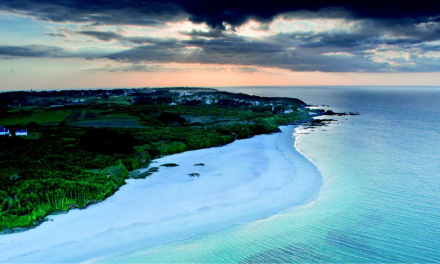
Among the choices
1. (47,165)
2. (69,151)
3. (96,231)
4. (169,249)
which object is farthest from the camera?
(69,151)

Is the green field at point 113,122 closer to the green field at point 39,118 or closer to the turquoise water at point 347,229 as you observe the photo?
the green field at point 39,118

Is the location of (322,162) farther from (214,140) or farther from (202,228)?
(202,228)

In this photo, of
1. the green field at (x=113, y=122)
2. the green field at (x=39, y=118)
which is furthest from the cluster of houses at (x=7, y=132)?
the green field at (x=39, y=118)

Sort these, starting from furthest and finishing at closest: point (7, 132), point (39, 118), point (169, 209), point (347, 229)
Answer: point (39, 118) < point (7, 132) < point (169, 209) < point (347, 229)

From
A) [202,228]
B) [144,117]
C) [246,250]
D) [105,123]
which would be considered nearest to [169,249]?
[202,228]

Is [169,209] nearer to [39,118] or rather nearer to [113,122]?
[113,122]

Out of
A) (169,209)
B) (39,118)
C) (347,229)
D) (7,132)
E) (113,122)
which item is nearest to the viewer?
(347,229)

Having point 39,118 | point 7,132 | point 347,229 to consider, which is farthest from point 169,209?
point 39,118

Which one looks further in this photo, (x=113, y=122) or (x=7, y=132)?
(x=113, y=122)
